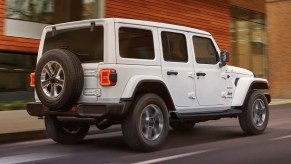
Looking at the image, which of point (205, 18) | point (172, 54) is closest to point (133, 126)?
point (172, 54)

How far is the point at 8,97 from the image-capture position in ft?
51.0

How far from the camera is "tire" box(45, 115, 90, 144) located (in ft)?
25.5

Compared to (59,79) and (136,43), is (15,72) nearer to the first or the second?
(59,79)

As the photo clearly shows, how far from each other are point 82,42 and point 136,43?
822 millimetres

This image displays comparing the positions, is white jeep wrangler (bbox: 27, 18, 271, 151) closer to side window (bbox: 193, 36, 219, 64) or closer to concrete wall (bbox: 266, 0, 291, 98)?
side window (bbox: 193, 36, 219, 64)

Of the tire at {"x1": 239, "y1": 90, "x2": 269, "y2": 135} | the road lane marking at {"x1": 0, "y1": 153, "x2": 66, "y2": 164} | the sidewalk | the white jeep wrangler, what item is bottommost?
the road lane marking at {"x1": 0, "y1": 153, "x2": 66, "y2": 164}

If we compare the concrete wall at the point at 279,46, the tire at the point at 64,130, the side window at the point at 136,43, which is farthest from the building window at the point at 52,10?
the concrete wall at the point at 279,46

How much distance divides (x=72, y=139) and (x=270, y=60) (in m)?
21.4

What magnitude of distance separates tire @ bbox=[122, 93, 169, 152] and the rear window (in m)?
0.91

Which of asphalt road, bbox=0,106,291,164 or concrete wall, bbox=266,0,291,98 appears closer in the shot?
asphalt road, bbox=0,106,291,164

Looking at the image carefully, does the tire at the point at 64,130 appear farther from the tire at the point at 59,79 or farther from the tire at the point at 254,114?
the tire at the point at 254,114

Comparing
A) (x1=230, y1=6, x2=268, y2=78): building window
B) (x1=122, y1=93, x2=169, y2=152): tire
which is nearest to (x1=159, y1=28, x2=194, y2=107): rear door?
(x1=122, y1=93, x2=169, y2=152): tire

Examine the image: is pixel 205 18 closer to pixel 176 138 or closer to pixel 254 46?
pixel 254 46

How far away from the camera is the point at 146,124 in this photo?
698 centimetres
